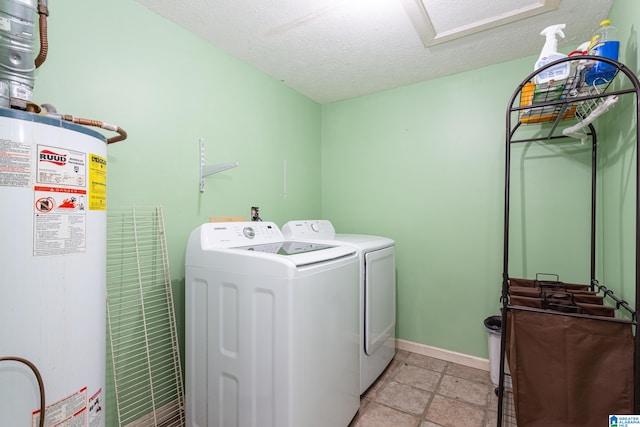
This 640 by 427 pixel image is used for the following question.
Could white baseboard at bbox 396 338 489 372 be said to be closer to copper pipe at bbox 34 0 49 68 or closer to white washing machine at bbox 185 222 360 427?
white washing machine at bbox 185 222 360 427

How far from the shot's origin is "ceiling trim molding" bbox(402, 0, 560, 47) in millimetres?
1546

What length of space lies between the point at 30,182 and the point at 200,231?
773mm

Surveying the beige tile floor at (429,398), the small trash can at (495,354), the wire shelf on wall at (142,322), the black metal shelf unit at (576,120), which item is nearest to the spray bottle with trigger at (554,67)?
the black metal shelf unit at (576,120)

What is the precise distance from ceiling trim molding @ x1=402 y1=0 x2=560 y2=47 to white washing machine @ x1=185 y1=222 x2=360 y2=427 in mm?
1403

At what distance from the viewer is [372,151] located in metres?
2.72

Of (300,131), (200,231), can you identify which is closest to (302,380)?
(200,231)

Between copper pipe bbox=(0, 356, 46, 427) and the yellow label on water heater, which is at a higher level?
the yellow label on water heater

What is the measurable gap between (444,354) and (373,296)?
985 millimetres

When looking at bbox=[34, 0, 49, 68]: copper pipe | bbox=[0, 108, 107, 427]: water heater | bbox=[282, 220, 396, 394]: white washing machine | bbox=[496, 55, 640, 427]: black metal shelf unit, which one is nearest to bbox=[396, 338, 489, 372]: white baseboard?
bbox=[282, 220, 396, 394]: white washing machine

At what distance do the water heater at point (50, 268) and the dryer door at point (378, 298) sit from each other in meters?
1.42

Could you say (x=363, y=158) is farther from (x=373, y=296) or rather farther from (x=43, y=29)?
(x=43, y=29)

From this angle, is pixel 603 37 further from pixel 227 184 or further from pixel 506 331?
pixel 227 184

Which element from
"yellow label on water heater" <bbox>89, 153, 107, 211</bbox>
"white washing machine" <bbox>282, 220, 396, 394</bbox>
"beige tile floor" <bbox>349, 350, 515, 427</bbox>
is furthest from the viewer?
"white washing machine" <bbox>282, 220, 396, 394</bbox>

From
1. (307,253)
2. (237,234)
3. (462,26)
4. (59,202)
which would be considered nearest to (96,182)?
(59,202)
